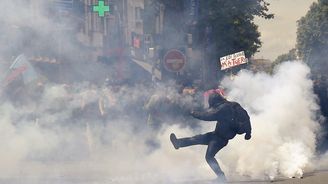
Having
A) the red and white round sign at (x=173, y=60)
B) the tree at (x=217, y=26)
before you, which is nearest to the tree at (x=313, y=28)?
the tree at (x=217, y=26)

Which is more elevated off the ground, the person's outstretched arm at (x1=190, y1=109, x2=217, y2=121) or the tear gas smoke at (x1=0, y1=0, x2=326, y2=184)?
the person's outstretched arm at (x1=190, y1=109, x2=217, y2=121)

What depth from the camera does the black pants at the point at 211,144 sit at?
36.9 ft

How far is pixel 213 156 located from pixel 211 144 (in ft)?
0.69

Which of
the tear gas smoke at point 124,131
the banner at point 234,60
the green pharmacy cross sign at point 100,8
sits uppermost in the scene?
the green pharmacy cross sign at point 100,8

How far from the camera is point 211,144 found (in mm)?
11445

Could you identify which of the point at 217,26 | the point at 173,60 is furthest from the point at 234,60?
the point at 217,26

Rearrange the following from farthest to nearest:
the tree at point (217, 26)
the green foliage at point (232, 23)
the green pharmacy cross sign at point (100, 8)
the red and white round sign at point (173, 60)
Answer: the green foliage at point (232, 23), the tree at point (217, 26), the green pharmacy cross sign at point (100, 8), the red and white round sign at point (173, 60)

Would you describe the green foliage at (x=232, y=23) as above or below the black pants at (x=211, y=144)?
above

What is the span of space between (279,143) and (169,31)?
30.3ft

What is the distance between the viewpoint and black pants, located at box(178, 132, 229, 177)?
11.2 metres

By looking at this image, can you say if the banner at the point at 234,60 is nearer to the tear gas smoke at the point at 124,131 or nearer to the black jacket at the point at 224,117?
the tear gas smoke at the point at 124,131

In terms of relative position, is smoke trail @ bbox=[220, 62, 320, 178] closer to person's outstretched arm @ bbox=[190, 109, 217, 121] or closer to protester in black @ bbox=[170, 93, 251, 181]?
protester in black @ bbox=[170, 93, 251, 181]

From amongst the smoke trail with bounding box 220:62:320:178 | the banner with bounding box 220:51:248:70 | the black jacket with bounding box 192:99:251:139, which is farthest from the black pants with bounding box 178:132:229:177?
the banner with bounding box 220:51:248:70

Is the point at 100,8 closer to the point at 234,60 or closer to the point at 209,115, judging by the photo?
the point at 234,60
